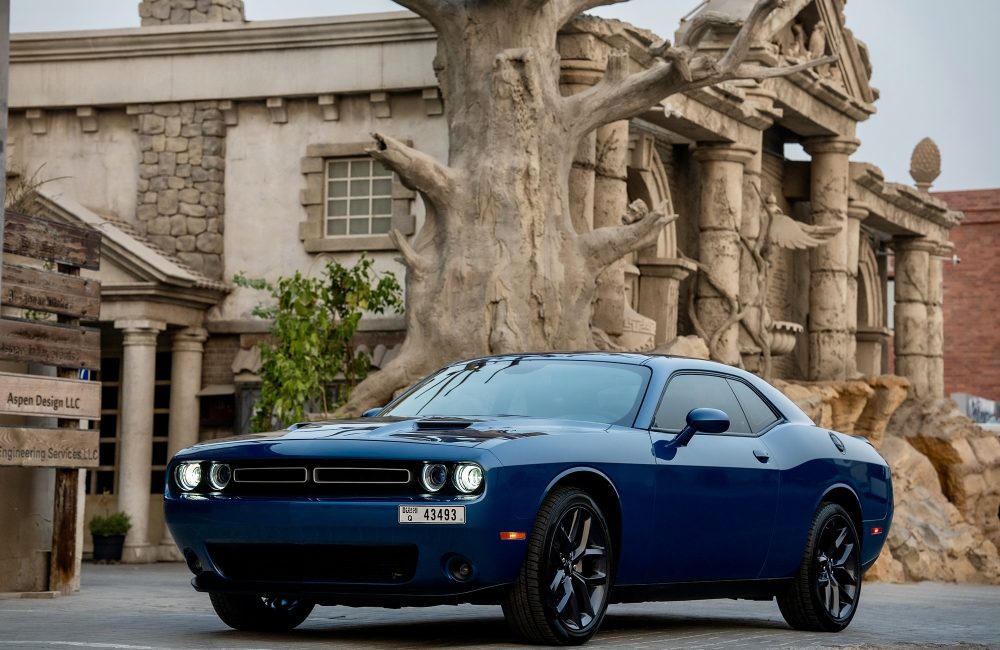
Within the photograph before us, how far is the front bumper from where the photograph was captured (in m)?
7.63

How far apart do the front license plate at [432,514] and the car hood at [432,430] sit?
0.30 m

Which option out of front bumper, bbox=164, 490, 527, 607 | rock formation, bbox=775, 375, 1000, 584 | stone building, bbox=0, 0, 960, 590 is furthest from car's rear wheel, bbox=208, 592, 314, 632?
rock formation, bbox=775, 375, 1000, 584

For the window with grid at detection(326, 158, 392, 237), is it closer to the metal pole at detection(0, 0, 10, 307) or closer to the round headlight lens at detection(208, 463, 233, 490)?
the metal pole at detection(0, 0, 10, 307)

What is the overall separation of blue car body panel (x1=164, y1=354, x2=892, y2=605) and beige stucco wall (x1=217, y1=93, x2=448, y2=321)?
1343cm

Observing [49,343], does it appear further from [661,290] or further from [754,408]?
[661,290]

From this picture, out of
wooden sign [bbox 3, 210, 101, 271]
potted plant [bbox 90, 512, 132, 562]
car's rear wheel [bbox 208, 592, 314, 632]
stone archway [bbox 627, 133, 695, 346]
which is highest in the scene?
stone archway [bbox 627, 133, 695, 346]

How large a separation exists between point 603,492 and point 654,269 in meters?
16.2

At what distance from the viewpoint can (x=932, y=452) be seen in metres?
29.0

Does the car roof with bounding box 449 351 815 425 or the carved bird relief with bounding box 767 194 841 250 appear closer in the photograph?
the car roof with bounding box 449 351 815 425

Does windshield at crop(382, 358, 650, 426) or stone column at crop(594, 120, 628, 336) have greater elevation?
stone column at crop(594, 120, 628, 336)

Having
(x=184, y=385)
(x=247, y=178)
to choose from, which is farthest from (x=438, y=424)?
(x=247, y=178)

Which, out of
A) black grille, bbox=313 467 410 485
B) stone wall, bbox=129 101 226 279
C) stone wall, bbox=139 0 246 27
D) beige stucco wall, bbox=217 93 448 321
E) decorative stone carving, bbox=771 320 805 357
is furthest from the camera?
decorative stone carving, bbox=771 320 805 357

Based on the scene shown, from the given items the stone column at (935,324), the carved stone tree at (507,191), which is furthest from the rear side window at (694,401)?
the stone column at (935,324)

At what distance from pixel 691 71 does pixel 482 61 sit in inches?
79.5
